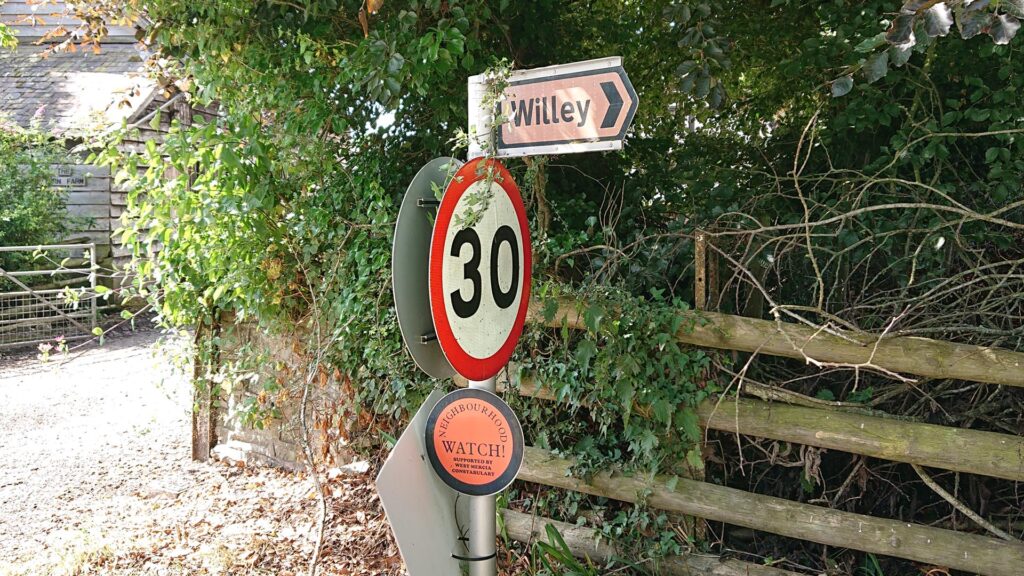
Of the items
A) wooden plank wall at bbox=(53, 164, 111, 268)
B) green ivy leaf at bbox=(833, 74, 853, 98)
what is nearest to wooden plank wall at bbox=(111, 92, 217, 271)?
wooden plank wall at bbox=(53, 164, 111, 268)

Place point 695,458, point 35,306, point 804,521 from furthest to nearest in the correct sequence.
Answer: point 35,306 → point 695,458 → point 804,521

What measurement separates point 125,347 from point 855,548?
10.7 metres

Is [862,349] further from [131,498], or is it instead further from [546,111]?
[131,498]

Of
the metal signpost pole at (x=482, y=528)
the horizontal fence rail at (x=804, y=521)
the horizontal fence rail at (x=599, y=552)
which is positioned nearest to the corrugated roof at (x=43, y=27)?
the horizontal fence rail at (x=599, y=552)

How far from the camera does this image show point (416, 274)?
2.55 meters

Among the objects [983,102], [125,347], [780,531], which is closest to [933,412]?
[780,531]

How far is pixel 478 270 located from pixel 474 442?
1.73 feet

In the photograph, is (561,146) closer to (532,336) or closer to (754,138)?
(532,336)

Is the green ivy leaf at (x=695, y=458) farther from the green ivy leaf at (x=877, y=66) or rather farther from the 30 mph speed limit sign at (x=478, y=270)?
the green ivy leaf at (x=877, y=66)

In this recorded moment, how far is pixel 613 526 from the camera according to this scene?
12.6ft

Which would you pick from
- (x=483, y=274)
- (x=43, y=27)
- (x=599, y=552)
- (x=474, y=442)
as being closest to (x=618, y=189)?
(x=599, y=552)

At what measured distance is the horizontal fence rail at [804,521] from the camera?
3201 millimetres

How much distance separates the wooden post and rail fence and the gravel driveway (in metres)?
1.98

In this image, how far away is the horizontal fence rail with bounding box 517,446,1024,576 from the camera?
3201 mm
